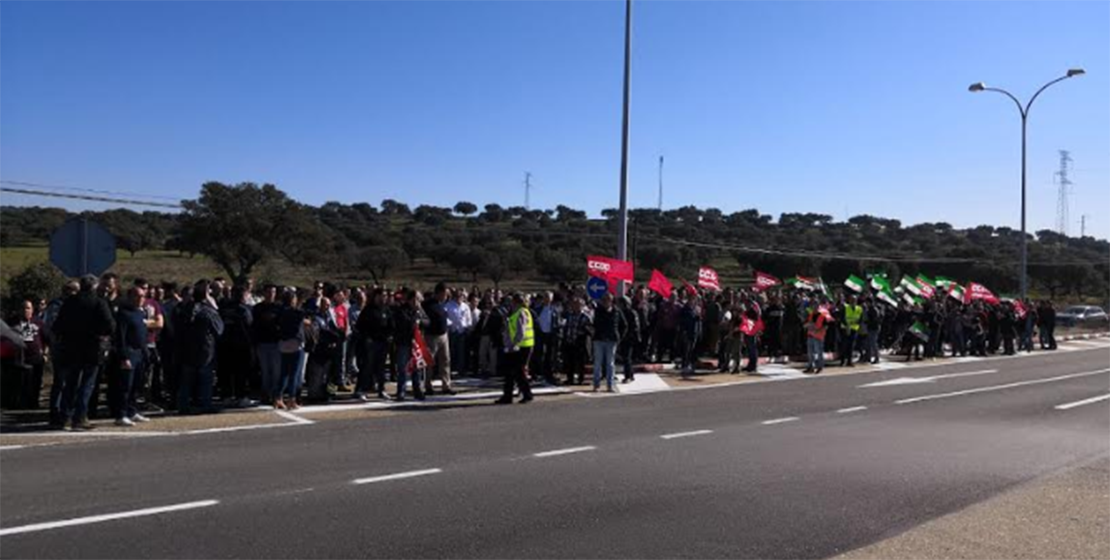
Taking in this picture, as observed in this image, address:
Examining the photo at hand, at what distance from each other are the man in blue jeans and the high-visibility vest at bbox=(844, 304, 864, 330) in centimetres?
926

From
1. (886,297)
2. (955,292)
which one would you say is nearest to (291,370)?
(886,297)

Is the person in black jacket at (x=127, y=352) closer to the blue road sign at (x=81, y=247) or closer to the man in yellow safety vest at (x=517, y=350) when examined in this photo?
the blue road sign at (x=81, y=247)

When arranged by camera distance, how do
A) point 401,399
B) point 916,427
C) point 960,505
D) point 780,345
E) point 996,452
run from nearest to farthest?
point 960,505 → point 996,452 → point 916,427 → point 401,399 → point 780,345

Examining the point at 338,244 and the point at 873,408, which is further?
the point at 338,244

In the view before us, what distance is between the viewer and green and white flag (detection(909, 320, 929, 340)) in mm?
26984

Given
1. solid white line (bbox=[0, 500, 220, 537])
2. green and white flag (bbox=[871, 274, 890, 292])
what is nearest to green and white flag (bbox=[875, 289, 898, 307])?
green and white flag (bbox=[871, 274, 890, 292])

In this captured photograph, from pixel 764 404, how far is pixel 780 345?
9584 mm

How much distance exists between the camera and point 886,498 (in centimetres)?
823

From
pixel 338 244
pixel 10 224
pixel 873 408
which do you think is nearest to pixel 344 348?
pixel 873 408

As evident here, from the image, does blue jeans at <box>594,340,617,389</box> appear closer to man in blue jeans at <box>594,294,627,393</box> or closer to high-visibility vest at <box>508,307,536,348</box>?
man in blue jeans at <box>594,294,627,393</box>

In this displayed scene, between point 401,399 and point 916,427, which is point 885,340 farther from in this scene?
point 401,399

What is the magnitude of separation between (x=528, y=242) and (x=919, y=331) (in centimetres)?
4481

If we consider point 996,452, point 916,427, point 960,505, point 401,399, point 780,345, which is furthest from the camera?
point 780,345

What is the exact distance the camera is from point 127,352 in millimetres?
11977
